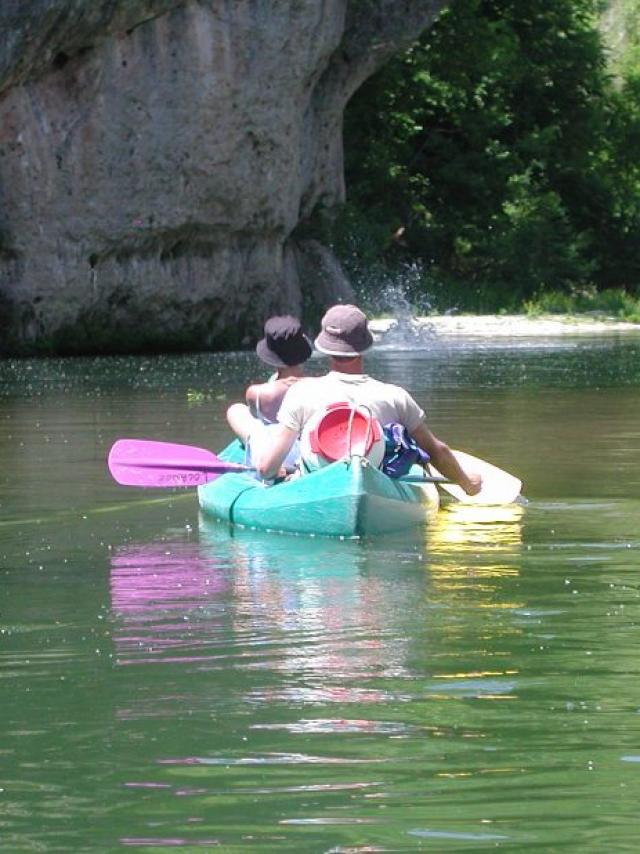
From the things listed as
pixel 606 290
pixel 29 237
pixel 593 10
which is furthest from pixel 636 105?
pixel 29 237

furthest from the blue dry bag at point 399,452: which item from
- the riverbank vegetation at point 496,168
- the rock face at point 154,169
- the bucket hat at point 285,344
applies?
the riverbank vegetation at point 496,168

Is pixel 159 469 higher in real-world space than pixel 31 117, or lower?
lower

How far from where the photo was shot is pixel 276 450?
1040 centimetres

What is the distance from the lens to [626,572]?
881cm

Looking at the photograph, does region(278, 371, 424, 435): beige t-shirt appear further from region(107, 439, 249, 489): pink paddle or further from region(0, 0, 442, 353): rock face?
region(0, 0, 442, 353): rock face

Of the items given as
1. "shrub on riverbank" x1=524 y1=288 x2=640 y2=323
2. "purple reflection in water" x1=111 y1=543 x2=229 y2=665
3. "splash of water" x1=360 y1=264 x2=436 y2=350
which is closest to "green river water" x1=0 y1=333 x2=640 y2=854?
"purple reflection in water" x1=111 y1=543 x2=229 y2=665

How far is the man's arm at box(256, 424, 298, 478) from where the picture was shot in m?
10.3

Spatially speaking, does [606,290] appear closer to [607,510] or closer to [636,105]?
[636,105]

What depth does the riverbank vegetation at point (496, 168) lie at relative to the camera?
38.7 meters

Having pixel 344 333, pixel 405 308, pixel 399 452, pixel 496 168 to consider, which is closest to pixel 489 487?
pixel 399 452

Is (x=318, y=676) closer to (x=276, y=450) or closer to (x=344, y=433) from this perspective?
(x=344, y=433)

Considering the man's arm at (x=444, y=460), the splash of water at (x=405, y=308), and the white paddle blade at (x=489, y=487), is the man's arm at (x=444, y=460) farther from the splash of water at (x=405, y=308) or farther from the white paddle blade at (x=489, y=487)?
the splash of water at (x=405, y=308)

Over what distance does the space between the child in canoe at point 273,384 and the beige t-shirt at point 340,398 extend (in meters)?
0.47

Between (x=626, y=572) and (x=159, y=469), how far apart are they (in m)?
3.64
